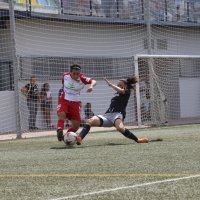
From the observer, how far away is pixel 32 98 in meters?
19.2

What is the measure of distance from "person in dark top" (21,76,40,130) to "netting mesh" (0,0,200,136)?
0.15m

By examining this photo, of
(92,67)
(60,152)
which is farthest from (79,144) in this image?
(92,67)

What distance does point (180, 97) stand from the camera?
25031 millimetres

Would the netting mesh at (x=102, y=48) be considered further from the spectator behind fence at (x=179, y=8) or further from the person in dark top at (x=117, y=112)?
the person in dark top at (x=117, y=112)

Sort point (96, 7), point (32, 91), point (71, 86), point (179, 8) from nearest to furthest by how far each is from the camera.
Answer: point (71, 86)
point (32, 91)
point (96, 7)
point (179, 8)

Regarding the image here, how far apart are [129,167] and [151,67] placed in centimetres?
1235

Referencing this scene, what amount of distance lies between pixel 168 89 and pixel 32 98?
6527 millimetres

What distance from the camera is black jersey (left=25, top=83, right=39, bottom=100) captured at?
19.0 m

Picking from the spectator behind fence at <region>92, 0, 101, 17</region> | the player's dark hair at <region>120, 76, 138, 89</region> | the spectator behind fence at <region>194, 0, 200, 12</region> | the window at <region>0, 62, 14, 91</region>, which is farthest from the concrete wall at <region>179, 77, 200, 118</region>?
the player's dark hair at <region>120, 76, 138, 89</region>

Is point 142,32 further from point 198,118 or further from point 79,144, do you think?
A: point 79,144

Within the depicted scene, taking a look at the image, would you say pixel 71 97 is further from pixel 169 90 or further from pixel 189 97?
pixel 189 97

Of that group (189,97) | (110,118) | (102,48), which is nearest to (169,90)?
(189,97)

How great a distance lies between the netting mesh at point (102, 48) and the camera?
19828 millimetres

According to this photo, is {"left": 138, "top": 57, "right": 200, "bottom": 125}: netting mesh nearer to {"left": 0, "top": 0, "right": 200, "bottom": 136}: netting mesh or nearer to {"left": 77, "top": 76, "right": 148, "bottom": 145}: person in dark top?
{"left": 0, "top": 0, "right": 200, "bottom": 136}: netting mesh
